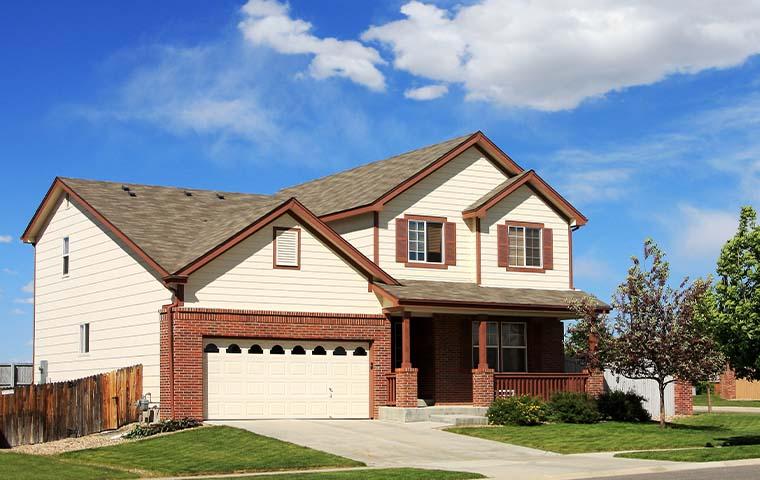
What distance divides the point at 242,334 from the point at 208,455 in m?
6.82

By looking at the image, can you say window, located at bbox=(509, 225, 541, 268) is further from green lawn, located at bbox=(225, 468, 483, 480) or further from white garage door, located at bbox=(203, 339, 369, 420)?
green lawn, located at bbox=(225, 468, 483, 480)

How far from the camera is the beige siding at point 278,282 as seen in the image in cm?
3234

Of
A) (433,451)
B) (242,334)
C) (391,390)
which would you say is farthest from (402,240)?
(433,451)

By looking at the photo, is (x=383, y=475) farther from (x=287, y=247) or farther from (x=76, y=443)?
(x=287, y=247)

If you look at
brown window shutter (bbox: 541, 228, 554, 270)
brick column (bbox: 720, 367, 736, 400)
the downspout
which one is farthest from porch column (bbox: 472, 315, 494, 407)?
brick column (bbox: 720, 367, 736, 400)

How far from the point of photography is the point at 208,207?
4031 cm

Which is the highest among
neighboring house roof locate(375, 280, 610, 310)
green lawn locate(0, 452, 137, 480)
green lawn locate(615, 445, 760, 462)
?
neighboring house roof locate(375, 280, 610, 310)

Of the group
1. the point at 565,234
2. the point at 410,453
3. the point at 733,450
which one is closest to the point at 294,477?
the point at 410,453

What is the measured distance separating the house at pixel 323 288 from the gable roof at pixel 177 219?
9 cm

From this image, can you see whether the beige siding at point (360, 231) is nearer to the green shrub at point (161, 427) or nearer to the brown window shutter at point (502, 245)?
the brown window shutter at point (502, 245)

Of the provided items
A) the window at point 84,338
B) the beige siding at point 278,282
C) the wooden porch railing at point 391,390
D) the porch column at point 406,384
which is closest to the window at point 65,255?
the window at point 84,338

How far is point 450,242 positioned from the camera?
38.6 meters

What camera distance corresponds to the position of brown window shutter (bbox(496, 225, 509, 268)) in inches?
1555

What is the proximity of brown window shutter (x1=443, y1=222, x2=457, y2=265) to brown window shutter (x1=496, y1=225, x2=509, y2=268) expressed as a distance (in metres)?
1.75
